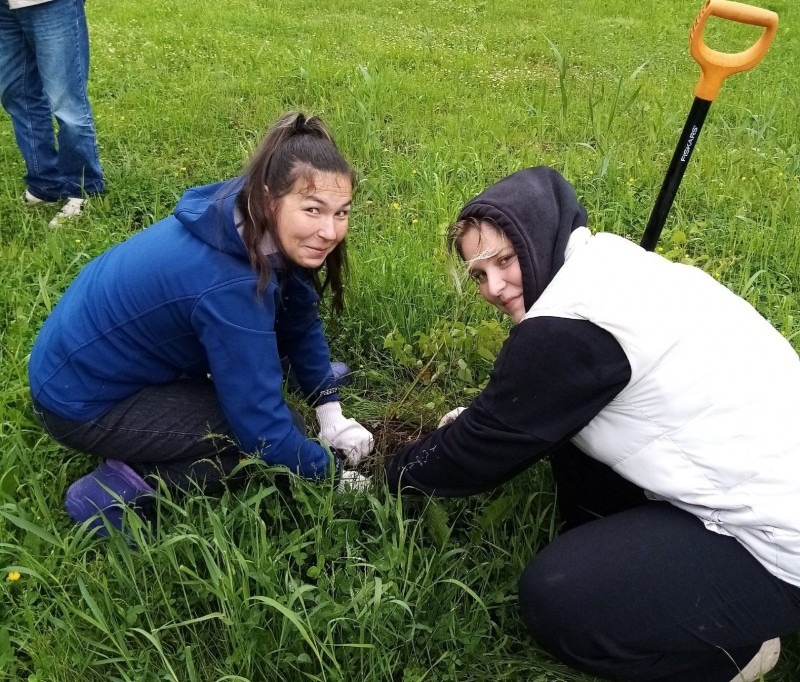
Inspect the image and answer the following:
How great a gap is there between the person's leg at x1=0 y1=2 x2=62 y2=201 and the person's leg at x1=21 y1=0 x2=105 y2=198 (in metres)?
0.08

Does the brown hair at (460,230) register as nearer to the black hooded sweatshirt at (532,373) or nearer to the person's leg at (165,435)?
the black hooded sweatshirt at (532,373)

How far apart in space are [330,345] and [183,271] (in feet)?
3.04

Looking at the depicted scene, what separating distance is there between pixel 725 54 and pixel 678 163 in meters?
0.29

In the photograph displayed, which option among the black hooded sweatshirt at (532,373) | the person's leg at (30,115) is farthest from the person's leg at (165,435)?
the person's leg at (30,115)

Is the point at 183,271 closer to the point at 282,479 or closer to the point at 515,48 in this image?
the point at 282,479

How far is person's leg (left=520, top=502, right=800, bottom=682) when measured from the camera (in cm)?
138

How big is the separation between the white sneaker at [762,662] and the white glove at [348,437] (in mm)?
1051

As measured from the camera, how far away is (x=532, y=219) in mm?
1419

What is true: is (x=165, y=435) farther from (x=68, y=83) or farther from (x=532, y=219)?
(x=68, y=83)

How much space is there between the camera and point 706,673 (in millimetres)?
1525

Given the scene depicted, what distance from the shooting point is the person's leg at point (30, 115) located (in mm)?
3172

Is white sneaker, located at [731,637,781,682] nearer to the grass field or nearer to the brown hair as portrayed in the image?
the grass field

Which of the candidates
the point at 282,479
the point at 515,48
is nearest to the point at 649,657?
the point at 282,479

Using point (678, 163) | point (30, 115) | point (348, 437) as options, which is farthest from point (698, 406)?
point (30, 115)
